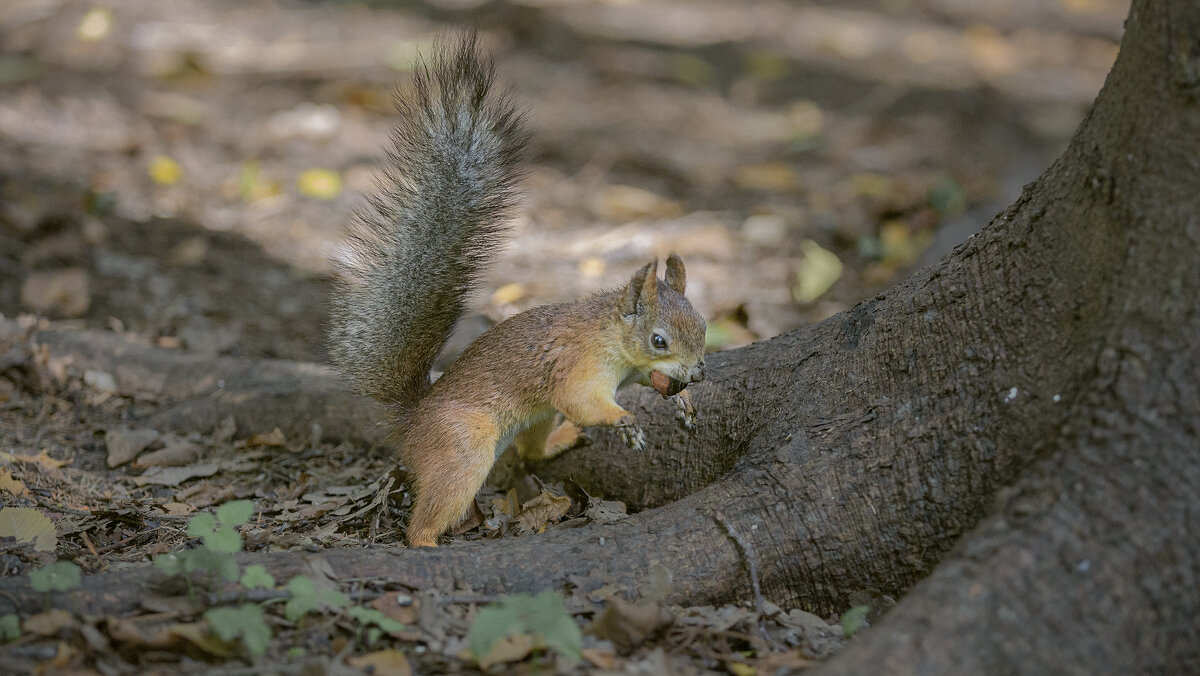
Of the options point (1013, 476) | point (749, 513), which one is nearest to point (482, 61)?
point (749, 513)

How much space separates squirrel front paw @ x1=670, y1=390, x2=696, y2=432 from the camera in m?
2.60

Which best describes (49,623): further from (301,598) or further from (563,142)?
(563,142)

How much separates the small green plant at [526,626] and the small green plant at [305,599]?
32 cm

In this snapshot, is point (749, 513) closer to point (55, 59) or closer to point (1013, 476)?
point (1013, 476)

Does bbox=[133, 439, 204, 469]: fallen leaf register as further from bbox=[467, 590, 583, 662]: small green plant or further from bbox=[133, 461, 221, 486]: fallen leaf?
bbox=[467, 590, 583, 662]: small green plant

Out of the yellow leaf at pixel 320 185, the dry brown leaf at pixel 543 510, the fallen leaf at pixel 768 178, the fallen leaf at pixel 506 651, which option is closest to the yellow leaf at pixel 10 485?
the dry brown leaf at pixel 543 510

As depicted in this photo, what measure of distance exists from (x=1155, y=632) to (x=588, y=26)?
24.6 feet

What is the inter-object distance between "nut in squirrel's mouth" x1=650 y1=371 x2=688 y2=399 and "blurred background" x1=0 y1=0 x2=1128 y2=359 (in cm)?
94

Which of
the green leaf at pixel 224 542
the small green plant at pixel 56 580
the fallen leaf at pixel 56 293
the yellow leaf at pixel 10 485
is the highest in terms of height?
the green leaf at pixel 224 542

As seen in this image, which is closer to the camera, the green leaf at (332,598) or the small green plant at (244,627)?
the small green plant at (244,627)

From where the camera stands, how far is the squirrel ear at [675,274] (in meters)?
2.82

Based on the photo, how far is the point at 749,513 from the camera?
216cm

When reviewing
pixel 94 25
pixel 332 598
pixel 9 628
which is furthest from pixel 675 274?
pixel 94 25

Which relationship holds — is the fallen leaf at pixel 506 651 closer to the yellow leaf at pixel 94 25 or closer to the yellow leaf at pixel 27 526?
the yellow leaf at pixel 27 526
